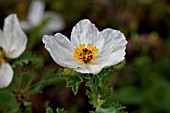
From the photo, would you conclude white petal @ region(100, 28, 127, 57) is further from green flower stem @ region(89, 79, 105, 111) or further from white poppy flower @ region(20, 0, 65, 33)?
white poppy flower @ region(20, 0, 65, 33)

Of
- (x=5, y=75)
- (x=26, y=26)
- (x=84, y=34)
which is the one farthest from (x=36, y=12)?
(x=84, y=34)

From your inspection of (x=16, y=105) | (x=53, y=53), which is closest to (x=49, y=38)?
(x=53, y=53)

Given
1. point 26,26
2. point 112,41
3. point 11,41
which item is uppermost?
point 26,26

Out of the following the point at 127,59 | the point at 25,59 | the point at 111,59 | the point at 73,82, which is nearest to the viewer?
the point at 73,82

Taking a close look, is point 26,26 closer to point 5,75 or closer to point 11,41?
point 11,41

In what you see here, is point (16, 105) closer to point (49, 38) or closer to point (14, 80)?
point (14, 80)

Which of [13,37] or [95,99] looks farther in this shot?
[13,37]

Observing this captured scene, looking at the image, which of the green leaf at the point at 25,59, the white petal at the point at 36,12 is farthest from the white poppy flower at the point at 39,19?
the green leaf at the point at 25,59
